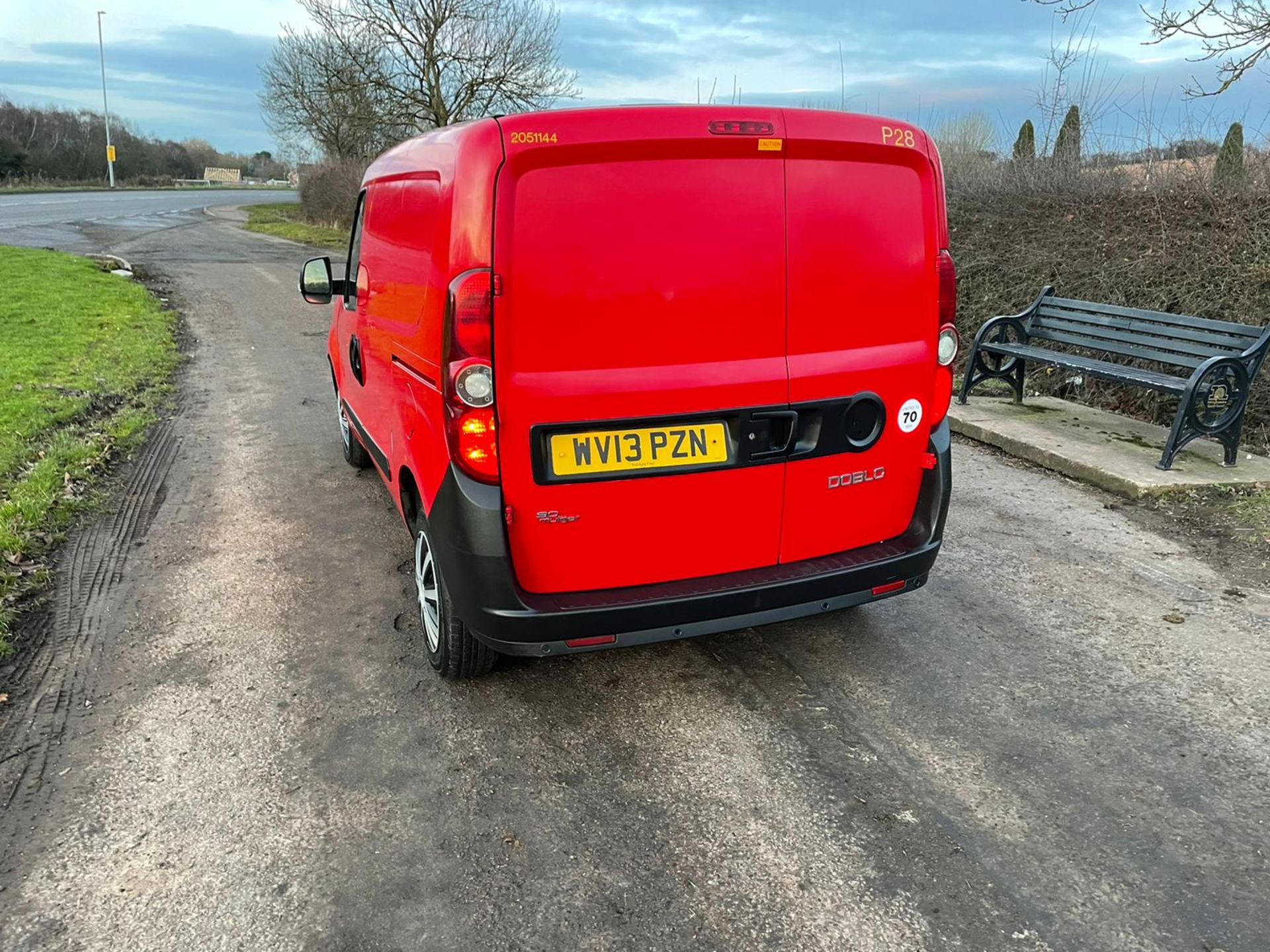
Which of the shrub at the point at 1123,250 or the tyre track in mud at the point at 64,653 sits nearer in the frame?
the tyre track in mud at the point at 64,653

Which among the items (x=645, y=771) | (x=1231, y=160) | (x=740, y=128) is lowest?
(x=645, y=771)

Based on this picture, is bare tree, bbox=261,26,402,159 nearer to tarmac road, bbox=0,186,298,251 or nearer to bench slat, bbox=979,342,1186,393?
tarmac road, bbox=0,186,298,251

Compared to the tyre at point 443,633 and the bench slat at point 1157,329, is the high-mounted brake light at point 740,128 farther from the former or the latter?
the bench slat at point 1157,329

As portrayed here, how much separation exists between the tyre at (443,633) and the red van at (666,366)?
2 centimetres

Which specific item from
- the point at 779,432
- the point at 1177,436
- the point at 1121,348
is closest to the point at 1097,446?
the point at 1177,436

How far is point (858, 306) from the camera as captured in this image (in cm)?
300

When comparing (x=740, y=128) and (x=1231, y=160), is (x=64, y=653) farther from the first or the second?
(x=1231, y=160)

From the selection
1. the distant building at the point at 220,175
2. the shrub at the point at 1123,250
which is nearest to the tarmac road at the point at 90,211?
the shrub at the point at 1123,250

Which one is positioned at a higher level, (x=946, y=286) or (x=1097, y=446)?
(x=946, y=286)

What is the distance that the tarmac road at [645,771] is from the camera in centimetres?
225

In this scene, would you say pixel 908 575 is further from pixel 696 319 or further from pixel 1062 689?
pixel 696 319

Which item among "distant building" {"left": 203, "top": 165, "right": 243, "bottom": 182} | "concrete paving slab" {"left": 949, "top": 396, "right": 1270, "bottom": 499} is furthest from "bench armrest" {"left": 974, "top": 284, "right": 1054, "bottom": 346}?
"distant building" {"left": 203, "top": 165, "right": 243, "bottom": 182}

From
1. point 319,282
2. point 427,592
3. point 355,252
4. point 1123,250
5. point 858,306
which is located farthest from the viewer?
point 1123,250

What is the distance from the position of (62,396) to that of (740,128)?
6.95 metres
